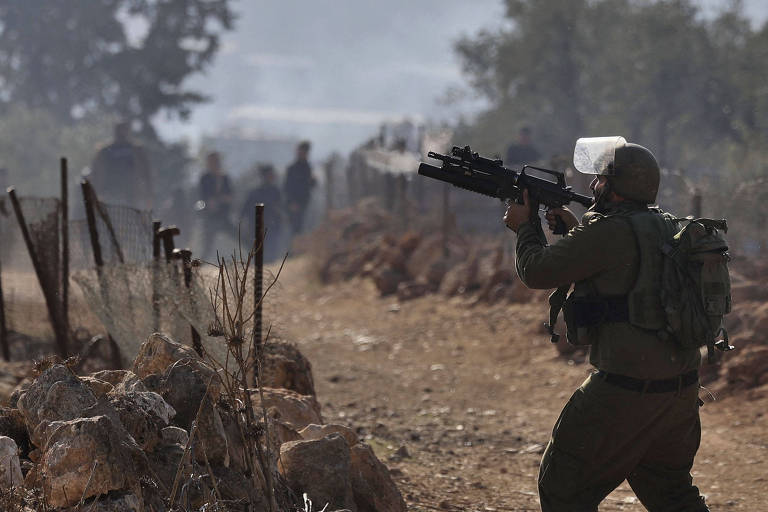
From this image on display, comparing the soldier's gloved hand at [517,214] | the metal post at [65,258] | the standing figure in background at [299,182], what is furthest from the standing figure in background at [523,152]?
the soldier's gloved hand at [517,214]

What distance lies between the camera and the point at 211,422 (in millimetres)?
3455

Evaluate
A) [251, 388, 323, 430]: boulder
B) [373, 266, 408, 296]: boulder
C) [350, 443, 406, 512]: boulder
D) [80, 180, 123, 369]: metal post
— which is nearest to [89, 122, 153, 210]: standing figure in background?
[373, 266, 408, 296]: boulder

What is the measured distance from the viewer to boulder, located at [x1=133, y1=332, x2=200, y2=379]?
3963 millimetres

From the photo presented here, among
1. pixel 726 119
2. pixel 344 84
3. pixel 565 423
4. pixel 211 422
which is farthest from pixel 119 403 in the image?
pixel 344 84

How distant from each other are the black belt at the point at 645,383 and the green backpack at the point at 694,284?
0.45 ft

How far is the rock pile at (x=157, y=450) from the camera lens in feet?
9.66

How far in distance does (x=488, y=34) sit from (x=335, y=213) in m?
12.9

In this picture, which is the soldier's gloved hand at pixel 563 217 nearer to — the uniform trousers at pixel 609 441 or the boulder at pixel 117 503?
the uniform trousers at pixel 609 441

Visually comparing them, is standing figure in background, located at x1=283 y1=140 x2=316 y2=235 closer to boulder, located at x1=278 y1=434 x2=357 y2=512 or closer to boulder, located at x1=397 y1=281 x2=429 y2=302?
boulder, located at x1=397 y1=281 x2=429 y2=302

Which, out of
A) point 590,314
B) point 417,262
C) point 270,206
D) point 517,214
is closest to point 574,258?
point 590,314

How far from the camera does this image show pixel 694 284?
10.4 feet

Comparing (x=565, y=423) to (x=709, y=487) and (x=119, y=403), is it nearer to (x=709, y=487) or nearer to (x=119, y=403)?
(x=119, y=403)

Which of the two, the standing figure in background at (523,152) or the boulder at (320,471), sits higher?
the standing figure in background at (523,152)

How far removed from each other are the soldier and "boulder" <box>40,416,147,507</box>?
1.37 m
